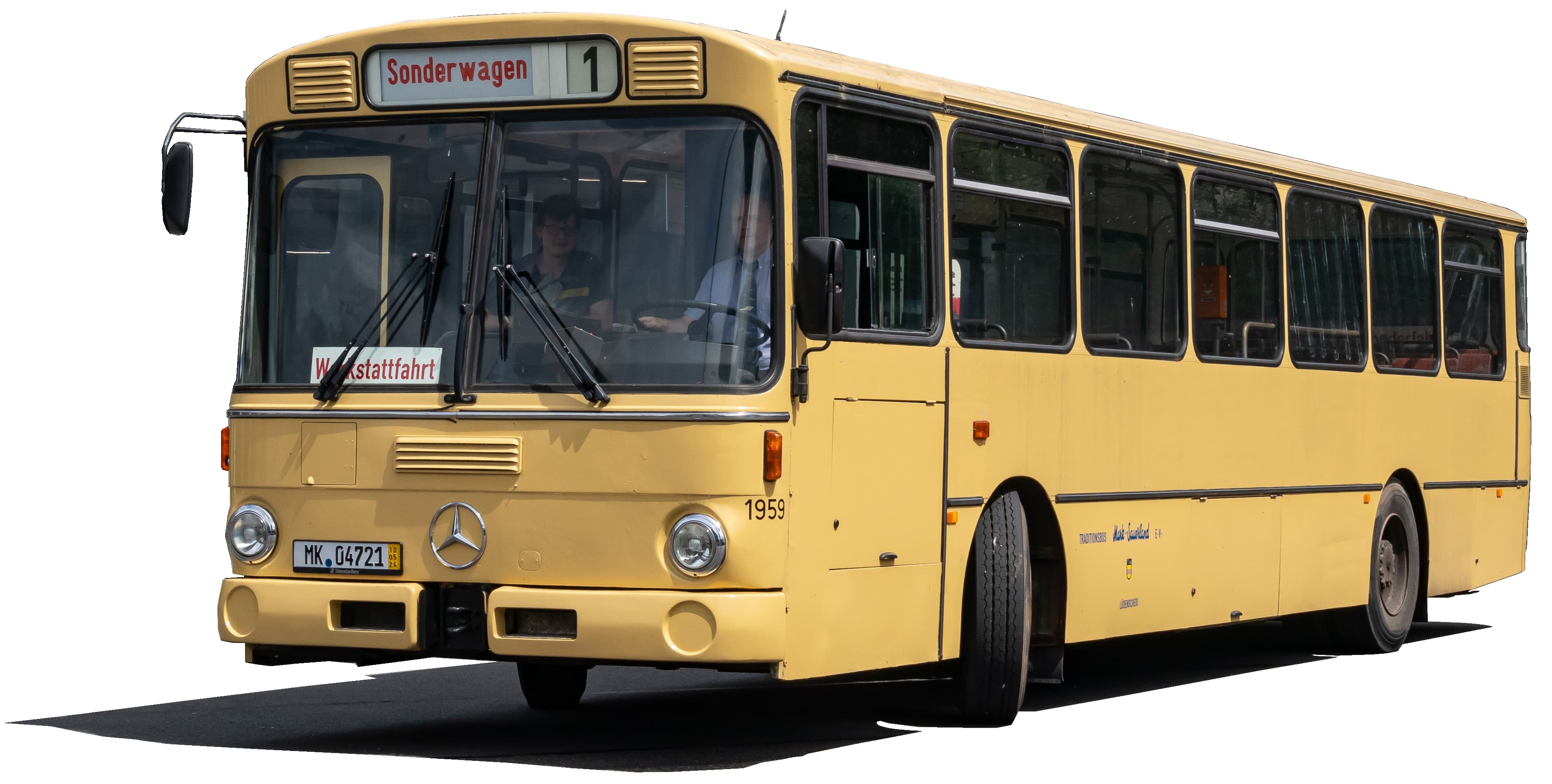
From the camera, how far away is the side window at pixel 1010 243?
12062mm

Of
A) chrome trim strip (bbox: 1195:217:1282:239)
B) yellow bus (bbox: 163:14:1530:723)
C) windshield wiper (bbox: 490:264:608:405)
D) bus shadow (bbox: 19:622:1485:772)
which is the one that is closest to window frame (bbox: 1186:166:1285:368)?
chrome trim strip (bbox: 1195:217:1282:239)

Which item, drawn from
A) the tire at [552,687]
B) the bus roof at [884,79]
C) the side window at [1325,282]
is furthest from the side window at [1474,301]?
the tire at [552,687]

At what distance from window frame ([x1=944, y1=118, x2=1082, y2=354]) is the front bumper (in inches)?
94.5

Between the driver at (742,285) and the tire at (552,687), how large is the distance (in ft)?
11.0

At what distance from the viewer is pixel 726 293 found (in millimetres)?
10383

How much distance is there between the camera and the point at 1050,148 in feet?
42.4

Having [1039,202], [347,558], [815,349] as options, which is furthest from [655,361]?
[1039,202]

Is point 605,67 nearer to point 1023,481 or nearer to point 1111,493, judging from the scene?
point 1023,481

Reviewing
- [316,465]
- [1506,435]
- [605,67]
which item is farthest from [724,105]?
[1506,435]

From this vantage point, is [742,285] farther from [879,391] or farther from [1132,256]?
[1132,256]

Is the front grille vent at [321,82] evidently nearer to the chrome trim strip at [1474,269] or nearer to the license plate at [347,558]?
the license plate at [347,558]

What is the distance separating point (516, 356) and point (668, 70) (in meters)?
1.50

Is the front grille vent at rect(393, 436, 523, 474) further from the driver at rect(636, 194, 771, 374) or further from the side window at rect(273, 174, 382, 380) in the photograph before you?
the driver at rect(636, 194, 771, 374)

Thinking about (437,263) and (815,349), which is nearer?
(815,349)
